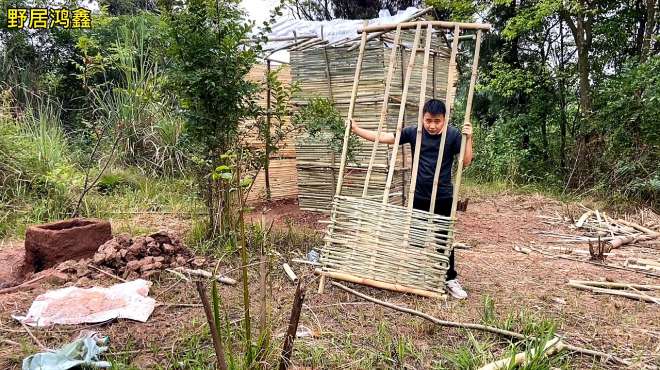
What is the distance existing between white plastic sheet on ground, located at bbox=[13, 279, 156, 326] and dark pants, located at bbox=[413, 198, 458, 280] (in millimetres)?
1826

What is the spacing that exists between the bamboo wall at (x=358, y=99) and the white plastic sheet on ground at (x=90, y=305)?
2.61 meters

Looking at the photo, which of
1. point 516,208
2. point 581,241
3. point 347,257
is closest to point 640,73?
point 516,208

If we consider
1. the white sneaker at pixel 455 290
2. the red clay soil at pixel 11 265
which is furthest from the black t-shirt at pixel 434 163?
the red clay soil at pixel 11 265

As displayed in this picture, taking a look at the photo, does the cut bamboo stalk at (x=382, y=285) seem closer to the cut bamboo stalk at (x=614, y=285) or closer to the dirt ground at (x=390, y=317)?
the dirt ground at (x=390, y=317)

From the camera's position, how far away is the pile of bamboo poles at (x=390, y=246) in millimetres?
3049

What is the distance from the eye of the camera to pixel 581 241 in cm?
485

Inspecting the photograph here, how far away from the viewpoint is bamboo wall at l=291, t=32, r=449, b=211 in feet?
16.6

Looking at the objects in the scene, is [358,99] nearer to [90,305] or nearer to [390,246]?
[390,246]

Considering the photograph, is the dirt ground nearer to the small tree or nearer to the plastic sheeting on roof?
the small tree

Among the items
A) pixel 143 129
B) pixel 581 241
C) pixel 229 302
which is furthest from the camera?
pixel 143 129


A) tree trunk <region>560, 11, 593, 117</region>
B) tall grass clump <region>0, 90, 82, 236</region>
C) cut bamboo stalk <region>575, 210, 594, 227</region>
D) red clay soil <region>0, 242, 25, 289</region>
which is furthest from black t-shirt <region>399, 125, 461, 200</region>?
tree trunk <region>560, 11, 593, 117</region>

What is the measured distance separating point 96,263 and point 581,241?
4416 mm

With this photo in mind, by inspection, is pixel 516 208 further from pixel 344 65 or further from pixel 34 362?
pixel 34 362

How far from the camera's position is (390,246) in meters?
3.11
